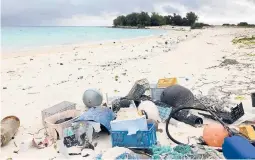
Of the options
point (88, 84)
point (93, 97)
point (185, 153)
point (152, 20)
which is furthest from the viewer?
point (152, 20)

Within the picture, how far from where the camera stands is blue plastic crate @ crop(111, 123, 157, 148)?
447 cm

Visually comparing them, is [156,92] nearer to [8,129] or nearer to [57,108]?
[57,108]

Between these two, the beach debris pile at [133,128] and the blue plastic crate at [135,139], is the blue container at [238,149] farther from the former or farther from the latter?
the blue plastic crate at [135,139]

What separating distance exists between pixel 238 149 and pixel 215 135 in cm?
117

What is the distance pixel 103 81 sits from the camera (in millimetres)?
9477

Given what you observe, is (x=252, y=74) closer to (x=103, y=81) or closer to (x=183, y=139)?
(x=103, y=81)

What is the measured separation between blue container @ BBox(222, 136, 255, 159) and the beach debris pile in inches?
1.6

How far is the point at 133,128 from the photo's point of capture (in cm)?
452

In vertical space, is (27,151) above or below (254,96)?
below

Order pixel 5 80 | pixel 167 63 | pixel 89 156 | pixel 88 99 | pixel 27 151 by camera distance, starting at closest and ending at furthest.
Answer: pixel 89 156, pixel 27 151, pixel 88 99, pixel 5 80, pixel 167 63

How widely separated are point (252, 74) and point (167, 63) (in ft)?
12.9

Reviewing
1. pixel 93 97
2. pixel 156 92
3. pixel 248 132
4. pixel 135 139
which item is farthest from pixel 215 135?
pixel 93 97

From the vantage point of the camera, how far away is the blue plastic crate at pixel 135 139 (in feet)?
14.7

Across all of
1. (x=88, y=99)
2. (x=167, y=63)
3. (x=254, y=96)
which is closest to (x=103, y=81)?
(x=88, y=99)
